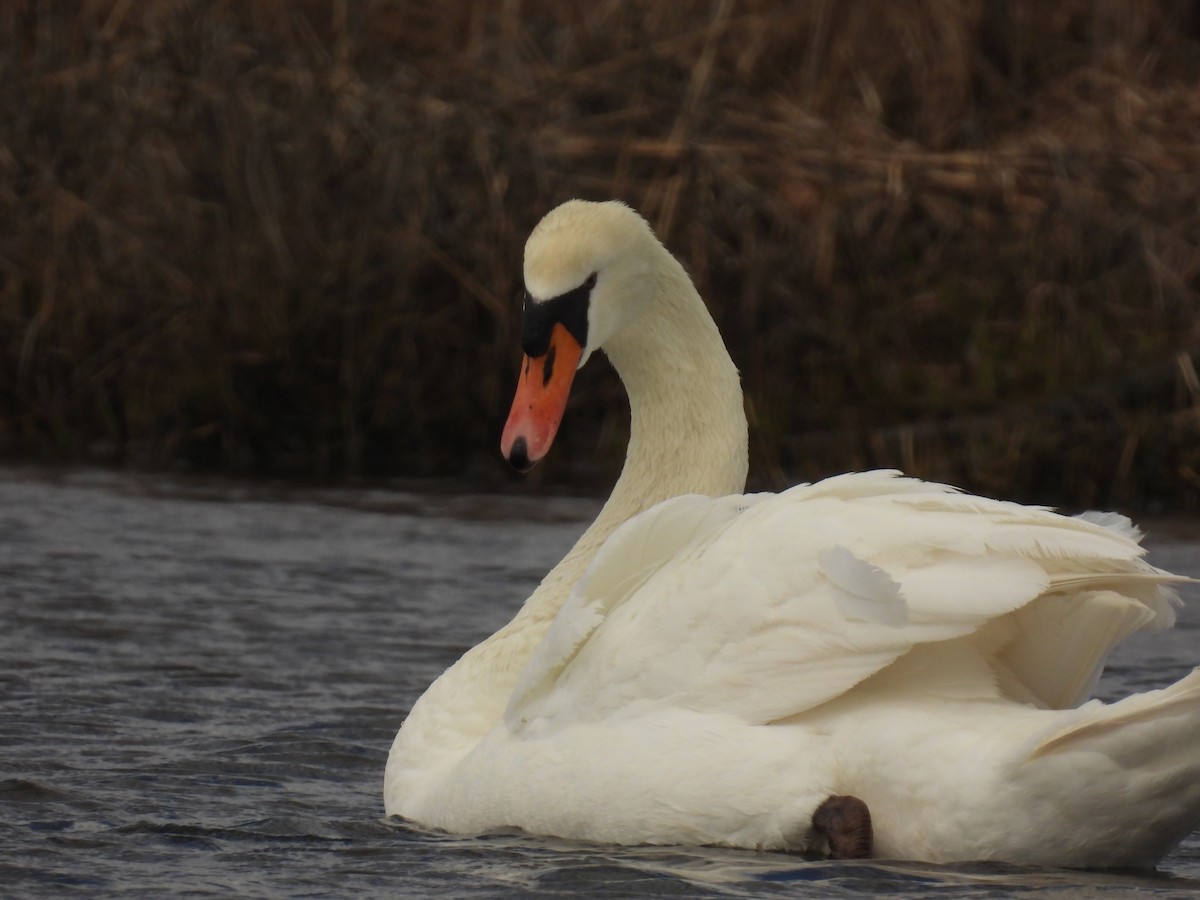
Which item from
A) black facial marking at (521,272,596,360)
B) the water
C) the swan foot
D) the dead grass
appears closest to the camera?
the swan foot

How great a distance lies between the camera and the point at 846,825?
4039 mm

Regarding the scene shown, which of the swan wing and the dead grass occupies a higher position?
the dead grass

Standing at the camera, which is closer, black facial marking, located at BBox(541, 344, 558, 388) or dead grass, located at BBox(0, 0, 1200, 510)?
black facial marking, located at BBox(541, 344, 558, 388)

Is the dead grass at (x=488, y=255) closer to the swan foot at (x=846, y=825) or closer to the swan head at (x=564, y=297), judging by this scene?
the swan head at (x=564, y=297)

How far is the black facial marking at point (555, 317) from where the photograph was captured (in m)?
5.07

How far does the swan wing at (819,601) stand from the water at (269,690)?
1.05 feet

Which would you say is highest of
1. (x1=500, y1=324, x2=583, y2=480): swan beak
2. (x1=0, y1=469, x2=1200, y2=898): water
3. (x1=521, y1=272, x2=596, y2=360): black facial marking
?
(x1=521, y1=272, x2=596, y2=360): black facial marking

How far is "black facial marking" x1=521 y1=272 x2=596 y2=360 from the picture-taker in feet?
16.6

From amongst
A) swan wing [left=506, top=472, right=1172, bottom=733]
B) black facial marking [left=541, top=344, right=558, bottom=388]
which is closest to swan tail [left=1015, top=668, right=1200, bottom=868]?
swan wing [left=506, top=472, right=1172, bottom=733]

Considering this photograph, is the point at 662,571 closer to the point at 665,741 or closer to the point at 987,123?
the point at 665,741

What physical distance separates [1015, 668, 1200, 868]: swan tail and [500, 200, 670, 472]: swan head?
A: 4.85ft

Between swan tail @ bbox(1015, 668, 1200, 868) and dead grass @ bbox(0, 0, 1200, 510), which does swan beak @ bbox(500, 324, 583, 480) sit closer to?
swan tail @ bbox(1015, 668, 1200, 868)

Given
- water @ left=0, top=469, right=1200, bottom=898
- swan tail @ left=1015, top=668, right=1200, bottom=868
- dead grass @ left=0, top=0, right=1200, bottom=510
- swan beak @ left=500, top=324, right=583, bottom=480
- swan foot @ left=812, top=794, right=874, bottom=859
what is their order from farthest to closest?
dead grass @ left=0, top=0, right=1200, bottom=510 < swan beak @ left=500, top=324, right=583, bottom=480 < water @ left=0, top=469, right=1200, bottom=898 < swan foot @ left=812, top=794, right=874, bottom=859 < swan tail @ left=1015, top=668, right=1200, bottom=868

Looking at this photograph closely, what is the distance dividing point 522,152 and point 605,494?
171cm
